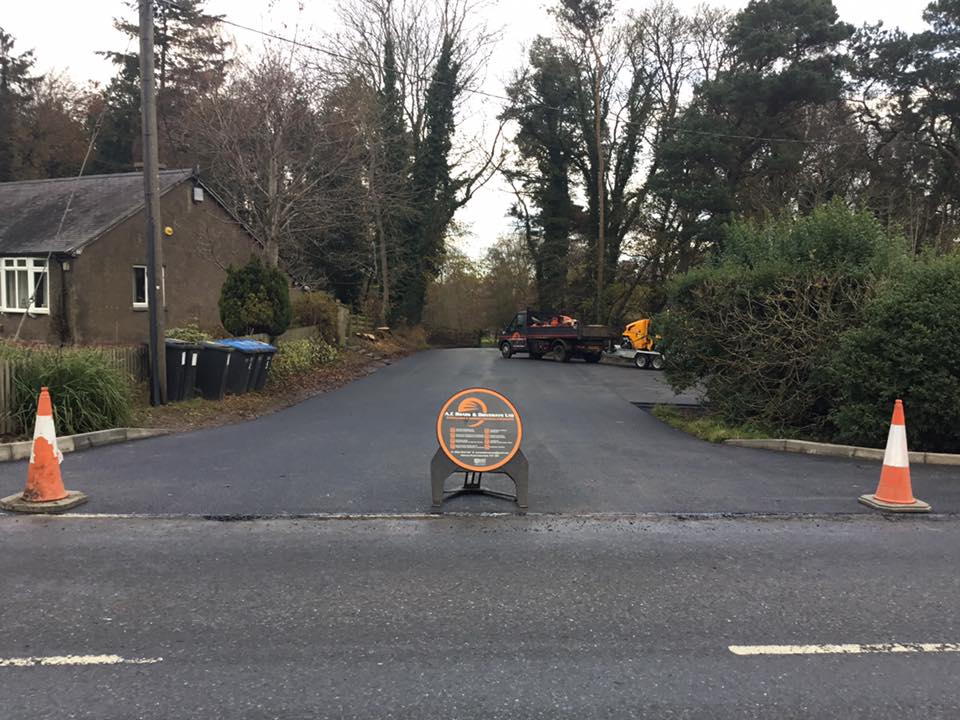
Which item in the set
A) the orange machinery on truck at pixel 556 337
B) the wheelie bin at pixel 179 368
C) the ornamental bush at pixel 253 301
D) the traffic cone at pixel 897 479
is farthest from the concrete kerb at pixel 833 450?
the orange machinery on truck at pixel 556 337

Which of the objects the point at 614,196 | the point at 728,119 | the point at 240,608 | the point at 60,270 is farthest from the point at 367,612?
the point at 614,196

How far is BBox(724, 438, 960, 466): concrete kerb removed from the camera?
909 centimetres

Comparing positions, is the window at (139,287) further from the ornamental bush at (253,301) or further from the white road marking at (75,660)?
the white road marking at (75,660)

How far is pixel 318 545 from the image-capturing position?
5.68 meters

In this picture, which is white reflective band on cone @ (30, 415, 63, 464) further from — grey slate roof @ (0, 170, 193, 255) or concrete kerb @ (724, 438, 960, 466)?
grey slate roof @ (0, 170, 193, 255)

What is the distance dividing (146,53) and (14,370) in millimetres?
6121

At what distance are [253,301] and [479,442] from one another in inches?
487

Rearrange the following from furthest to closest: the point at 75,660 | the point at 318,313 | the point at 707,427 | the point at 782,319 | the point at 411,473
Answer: the point at 318,313 → the point at 707,427 → the point at 782,319 → the point at 411,473 → the point at 75,660

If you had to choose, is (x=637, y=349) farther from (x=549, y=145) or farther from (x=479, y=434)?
(x=479, y=434)

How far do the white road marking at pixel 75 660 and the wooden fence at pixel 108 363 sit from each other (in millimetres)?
7386

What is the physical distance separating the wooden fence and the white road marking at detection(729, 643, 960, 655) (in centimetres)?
984

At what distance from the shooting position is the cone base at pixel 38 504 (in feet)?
21.3

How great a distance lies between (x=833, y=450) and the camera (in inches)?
386

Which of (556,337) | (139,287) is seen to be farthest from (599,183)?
(139,287)
